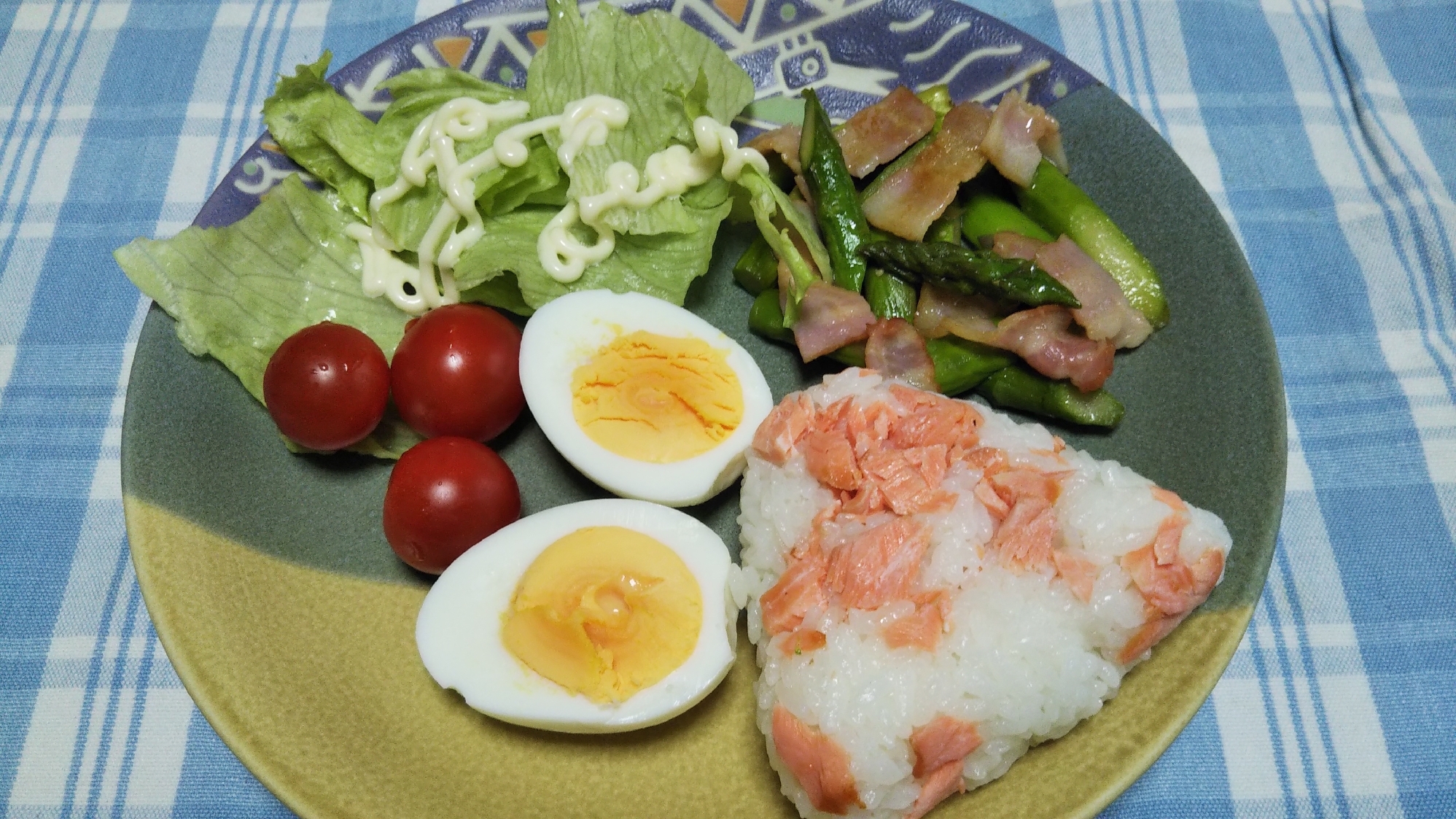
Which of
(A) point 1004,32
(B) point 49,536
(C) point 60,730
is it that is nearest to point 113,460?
(B) point 49,536

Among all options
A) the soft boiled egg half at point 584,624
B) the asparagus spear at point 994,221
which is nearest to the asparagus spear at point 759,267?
the asparagus spear at point 994,221

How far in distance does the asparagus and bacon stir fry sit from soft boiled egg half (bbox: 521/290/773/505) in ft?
0.99

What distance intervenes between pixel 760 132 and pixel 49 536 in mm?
2535

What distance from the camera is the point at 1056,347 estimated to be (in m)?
2.55

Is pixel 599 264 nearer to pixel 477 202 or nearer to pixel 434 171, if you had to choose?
pixel 477 202

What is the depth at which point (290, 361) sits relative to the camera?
2443 millimetres

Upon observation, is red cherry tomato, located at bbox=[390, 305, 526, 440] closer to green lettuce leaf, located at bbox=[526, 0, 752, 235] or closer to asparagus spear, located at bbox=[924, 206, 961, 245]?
green lettuce leaf, located at bbox=[526, 0, 752, 235]

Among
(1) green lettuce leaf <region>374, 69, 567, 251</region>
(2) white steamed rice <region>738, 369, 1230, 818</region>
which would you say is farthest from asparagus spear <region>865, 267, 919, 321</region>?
(1) green lettuce leaf <region>374, 69, 567, 251</region>

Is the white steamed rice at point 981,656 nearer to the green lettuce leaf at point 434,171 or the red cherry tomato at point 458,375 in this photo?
the red cherry tomato at point 458,375

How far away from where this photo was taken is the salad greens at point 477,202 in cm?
272

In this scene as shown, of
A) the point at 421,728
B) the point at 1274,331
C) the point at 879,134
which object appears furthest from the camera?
the point at 1274,331

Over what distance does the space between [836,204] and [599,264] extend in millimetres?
738

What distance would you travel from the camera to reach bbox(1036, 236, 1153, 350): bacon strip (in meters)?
2.57

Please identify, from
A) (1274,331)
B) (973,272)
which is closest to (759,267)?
(973,272)
